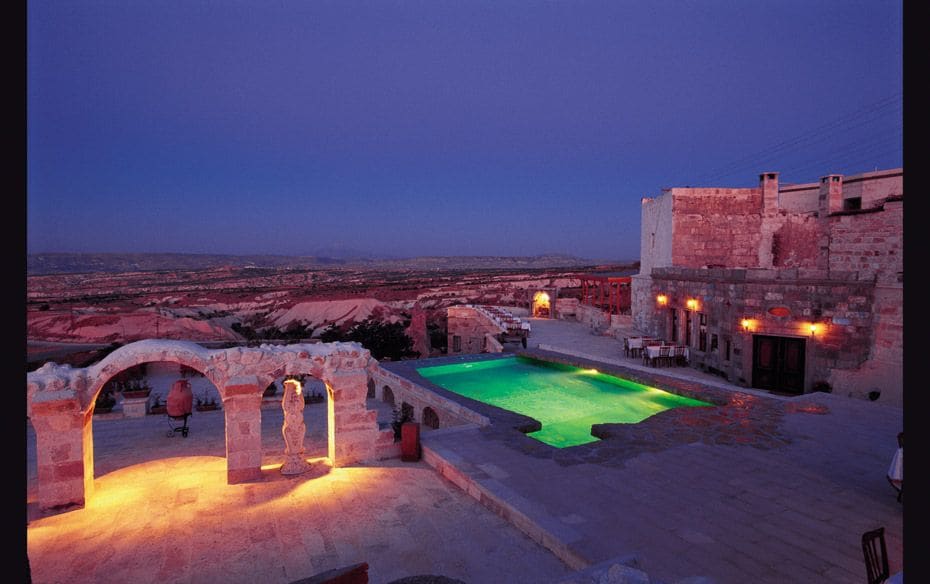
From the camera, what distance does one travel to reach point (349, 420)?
891cm

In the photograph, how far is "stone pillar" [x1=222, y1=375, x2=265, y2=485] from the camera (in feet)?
26.5

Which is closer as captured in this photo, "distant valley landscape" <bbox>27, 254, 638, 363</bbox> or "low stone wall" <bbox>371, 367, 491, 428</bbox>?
"low stone wall" <bbox>371, 367, 491, 428</bbox>

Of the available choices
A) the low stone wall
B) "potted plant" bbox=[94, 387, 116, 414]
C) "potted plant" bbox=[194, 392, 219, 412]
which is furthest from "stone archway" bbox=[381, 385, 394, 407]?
"potted plant" bbox=[94, 387, 116, 414]

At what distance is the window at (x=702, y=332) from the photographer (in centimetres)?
1596

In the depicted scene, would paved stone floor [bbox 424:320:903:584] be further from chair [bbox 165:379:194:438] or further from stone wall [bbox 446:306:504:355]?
stone wall [bbox 446:306:504:355]

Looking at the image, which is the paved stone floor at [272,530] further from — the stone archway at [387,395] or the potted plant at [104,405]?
the stone archway at [387,395]

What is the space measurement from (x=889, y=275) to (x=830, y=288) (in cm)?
120

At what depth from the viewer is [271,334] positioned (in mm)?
31500

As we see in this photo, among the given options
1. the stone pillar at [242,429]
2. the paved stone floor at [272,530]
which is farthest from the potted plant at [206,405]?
the stone pillar at [242,429]

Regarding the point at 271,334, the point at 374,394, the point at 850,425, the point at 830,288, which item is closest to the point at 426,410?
the point at 374,394

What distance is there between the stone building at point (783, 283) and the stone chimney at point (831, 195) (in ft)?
0.14

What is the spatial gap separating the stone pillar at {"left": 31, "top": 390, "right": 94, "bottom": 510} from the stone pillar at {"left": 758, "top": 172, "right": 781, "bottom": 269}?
2348 cm

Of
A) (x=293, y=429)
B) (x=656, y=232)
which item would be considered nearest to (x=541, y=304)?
(x=656, y=232)
